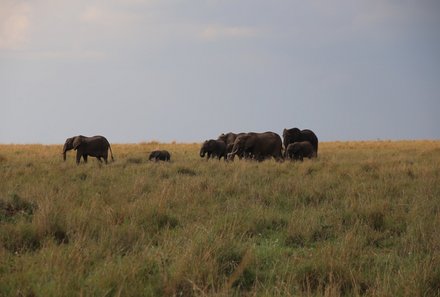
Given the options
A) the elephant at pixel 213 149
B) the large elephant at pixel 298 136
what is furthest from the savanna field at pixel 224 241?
the large elephant at pixel 298 136

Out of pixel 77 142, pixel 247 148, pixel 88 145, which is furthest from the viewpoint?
pixel 247 148

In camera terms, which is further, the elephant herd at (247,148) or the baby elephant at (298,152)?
the baby elephant at (298,152)

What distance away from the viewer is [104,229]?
18.7 feet

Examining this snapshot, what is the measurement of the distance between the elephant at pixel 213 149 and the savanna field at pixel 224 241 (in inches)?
476

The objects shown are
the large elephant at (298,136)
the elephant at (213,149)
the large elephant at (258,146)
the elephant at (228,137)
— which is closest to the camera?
the large elephant at (258,146)

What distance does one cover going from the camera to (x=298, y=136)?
77.2 ft

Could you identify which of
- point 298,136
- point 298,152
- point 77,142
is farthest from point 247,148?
point 77,142

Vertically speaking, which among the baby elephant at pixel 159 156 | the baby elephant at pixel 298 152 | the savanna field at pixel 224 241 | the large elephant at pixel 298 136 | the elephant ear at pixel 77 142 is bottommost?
the savanna field at pixel 224 241

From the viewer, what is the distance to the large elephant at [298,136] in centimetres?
2316

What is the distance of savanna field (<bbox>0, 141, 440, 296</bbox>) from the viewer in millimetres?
3936

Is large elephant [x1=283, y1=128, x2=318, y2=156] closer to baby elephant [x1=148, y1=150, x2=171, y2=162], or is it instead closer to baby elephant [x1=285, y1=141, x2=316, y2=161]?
baby elephant [x1=285, y1=141, x2=316, y2=161]

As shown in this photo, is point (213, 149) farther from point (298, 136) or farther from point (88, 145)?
point (88, 145)

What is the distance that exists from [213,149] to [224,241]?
17.1 meters

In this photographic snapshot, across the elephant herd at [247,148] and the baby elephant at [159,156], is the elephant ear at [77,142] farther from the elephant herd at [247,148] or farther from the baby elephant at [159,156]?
the baby elephant at [159,156]
